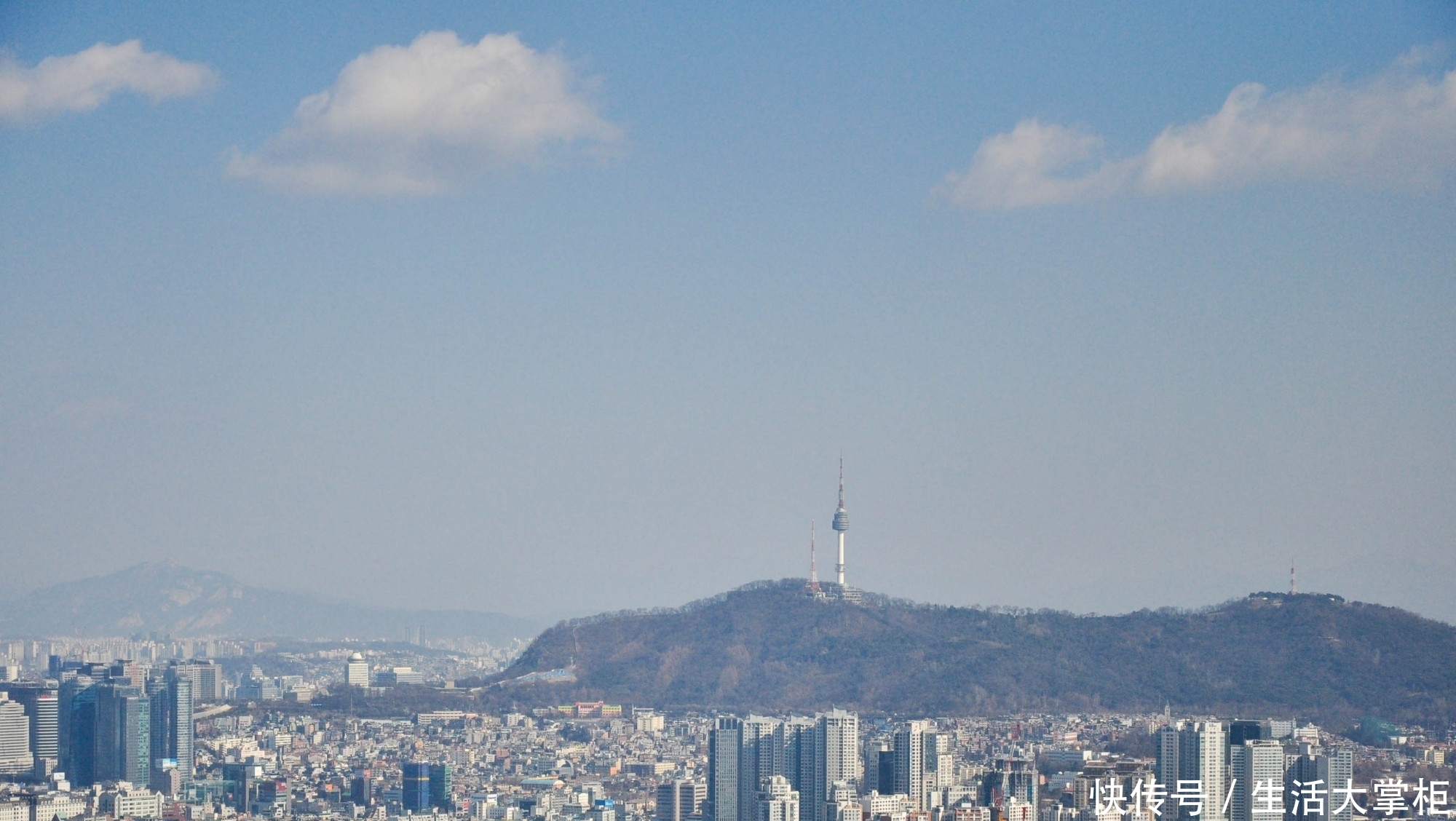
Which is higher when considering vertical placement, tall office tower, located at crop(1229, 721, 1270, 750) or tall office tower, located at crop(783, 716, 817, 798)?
tall office tower, located at crop(1229, 721, 1270, 750)

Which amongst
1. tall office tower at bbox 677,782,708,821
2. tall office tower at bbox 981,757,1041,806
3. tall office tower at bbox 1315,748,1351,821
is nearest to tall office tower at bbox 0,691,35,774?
tall office tower at bbox 677,782,708,821

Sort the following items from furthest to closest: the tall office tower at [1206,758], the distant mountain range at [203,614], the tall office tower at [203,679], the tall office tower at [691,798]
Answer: the distant mountain range at [203,614], the tall office tower at [203,679], the tall office tower at [691,798], the tall office tower at [1206,758]

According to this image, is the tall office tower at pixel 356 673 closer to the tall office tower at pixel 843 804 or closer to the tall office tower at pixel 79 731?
the tall office tower at pixel 79 731

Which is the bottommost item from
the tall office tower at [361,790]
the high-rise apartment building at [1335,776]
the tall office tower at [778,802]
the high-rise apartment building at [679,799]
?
the tall office tower at [361,790]

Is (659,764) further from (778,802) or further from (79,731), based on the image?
(778,802)

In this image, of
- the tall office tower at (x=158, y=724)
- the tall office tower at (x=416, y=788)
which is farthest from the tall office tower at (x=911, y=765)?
the tall office tower at (x=158, y=724)

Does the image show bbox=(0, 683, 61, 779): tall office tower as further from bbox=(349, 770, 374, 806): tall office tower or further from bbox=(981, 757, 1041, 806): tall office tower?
bbox=(981, 757, 1041, 806): tall office tower

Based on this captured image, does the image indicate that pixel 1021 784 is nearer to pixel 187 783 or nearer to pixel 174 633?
pixel 187 783
